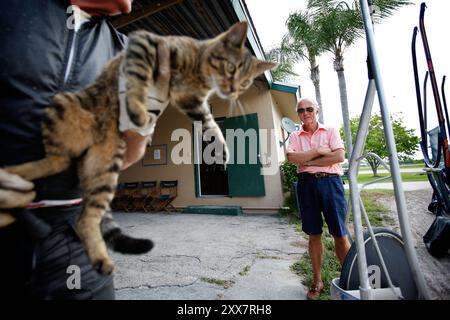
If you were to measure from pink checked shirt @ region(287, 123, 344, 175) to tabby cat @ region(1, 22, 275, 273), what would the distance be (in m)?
1.66

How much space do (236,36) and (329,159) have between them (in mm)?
1511

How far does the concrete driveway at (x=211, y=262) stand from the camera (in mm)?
1740

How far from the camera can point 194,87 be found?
0.52 metres

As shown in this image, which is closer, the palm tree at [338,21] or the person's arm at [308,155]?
the palm tree at [338,21]

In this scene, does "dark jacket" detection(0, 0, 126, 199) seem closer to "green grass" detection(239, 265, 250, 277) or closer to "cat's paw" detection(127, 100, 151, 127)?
"cat's paw" detection(127, 100, 151, 127)

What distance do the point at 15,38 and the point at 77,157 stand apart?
293mm

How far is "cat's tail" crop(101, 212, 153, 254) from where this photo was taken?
0.49 metres

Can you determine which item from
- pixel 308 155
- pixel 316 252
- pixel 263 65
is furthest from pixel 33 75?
pixel 316 252

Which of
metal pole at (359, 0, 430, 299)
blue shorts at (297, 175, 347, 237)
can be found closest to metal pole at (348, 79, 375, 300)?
metal pole at (359, 0, 430, 299)

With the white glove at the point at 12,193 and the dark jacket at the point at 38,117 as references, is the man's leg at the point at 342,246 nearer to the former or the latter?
the dark jacket at the point at 38,117

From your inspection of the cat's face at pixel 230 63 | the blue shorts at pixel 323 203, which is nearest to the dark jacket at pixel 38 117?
the cat's face at pixel 230 63
